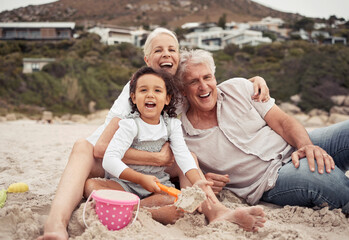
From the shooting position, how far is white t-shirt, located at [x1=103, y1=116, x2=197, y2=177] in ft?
7.33

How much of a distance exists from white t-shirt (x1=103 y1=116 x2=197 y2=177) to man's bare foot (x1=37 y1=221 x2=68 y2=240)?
1.70 ft

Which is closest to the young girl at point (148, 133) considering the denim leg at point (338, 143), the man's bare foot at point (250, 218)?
the man's bare foot at point (250, 218)

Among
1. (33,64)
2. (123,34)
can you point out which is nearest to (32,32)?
(123,34)

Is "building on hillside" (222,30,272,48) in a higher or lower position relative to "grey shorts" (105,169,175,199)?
higher

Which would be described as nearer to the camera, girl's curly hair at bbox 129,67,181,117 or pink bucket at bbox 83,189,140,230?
pink bucket at bbox 83,189,140,230

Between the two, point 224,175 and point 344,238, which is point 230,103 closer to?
point 224,175

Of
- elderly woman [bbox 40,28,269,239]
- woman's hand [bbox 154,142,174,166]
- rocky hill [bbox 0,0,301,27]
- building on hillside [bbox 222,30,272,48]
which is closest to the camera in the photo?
elderly woman [bbox 40,28,269,239]

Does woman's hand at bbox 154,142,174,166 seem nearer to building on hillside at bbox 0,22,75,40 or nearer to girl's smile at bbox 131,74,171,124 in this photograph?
girl's smile at bbox 131,74,171,124

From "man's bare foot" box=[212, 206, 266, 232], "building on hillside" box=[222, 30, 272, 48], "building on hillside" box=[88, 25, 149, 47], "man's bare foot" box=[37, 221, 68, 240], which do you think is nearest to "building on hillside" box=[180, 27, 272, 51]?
"building on hillside" box=[222, 30, 272, 48]

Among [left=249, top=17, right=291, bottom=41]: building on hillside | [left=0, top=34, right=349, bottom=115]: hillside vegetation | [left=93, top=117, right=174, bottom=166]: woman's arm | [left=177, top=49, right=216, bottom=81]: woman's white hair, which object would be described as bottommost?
[left=0, top=34, right=349, bottom=115]: hillside vegetation

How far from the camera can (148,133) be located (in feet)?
8.16

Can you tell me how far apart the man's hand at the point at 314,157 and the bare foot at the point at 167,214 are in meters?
1.02

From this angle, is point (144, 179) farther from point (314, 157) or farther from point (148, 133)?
point (314, 157)

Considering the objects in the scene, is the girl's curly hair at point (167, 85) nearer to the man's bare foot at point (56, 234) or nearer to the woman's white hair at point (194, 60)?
the woman's white hair at point (194, 60)
